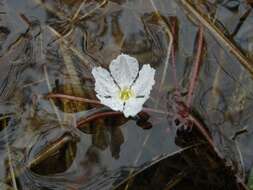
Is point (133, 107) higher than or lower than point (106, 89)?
lower

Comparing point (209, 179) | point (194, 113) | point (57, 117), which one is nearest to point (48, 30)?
point (57, 117)

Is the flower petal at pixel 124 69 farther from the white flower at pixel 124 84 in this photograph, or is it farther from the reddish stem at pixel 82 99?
the reddish stem at pixel 82 99

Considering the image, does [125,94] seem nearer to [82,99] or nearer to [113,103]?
[113,103]

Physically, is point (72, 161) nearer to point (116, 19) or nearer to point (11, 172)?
point (11, 172)

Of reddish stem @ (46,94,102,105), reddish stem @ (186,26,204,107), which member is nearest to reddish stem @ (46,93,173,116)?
reddish stem @ (46,94,102,105)

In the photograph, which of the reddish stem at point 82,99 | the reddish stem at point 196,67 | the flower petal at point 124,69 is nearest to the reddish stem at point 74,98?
the reddish stem at point 82,99

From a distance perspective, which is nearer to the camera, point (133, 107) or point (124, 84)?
point (133, 107)

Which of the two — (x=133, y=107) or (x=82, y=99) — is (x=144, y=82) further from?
(x=82, y=99)

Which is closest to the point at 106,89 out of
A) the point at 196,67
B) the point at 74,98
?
the point at 74,98
